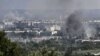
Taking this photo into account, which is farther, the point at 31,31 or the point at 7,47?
the point at 31,31

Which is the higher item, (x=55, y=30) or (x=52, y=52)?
(x=52, y=52)

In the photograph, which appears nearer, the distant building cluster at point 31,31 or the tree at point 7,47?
the tree at point 7,47

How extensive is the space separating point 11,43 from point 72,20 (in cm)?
3792

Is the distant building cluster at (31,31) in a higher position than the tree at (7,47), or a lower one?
lower

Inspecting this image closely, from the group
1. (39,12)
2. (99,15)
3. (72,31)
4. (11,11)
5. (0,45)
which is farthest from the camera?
(39,12)

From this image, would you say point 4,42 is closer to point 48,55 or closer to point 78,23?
point 48,55

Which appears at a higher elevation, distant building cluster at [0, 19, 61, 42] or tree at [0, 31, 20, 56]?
tree at [0, 31, 20, 56]

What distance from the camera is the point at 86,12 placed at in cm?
7088

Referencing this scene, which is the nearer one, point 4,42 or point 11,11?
point 4,42

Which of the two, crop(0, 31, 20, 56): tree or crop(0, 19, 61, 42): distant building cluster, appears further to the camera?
crop(0, 19, 61, 42): distant building cluster

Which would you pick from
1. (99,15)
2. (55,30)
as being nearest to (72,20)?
(55,30)

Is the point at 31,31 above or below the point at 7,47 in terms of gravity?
below

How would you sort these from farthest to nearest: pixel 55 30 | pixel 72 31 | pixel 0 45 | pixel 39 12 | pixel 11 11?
pixel 39 12, pixel 11 11, pixel 55 30, pixel 72 31, pixel 0 45

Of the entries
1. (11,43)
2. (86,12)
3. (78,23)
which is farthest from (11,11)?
(11,43)
